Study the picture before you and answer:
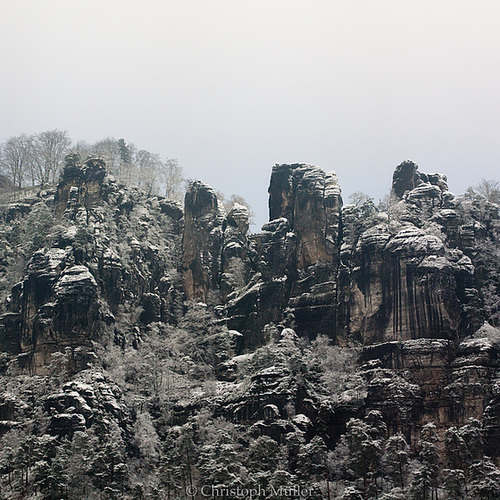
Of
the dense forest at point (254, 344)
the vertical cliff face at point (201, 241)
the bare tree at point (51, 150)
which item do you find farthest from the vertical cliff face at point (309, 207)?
the bare tree at point (51, 150)

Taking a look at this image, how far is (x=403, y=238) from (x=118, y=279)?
3281cm

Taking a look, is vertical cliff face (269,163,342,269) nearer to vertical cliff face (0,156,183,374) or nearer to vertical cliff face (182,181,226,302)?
vertical cliff face (182,181,226,302)

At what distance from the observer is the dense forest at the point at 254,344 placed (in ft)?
240

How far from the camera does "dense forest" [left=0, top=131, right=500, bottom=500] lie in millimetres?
73062

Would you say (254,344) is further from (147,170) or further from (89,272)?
(147,170)

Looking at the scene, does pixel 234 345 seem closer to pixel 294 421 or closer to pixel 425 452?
pixel 294 421

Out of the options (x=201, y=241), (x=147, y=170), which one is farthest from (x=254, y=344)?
(x=147, y=170)

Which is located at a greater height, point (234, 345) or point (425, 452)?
point (234, 345)

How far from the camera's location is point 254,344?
311ft

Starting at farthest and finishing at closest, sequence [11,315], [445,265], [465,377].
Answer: [11,315], [445,265], [465,377]

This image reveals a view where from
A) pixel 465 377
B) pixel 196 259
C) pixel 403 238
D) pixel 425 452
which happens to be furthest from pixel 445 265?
pixel 196 259

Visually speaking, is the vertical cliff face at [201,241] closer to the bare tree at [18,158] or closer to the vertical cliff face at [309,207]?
the vertical cliff face at [309,207]

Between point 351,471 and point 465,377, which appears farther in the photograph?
point 465,377

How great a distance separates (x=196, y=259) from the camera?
105m
